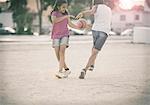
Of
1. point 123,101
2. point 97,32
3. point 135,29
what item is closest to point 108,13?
point 97,32

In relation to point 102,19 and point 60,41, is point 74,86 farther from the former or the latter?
point 102,19

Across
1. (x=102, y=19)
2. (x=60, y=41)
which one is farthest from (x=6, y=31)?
(x=102, y=19)

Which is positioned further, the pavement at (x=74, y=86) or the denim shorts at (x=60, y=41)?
the denim shorts at (x=60, y=41)

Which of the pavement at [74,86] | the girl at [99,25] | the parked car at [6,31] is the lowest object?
the parked car at [6,31]

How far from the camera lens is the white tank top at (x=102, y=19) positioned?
1084 centimetres

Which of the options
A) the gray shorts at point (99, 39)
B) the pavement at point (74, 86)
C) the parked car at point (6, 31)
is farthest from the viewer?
the parked car at point (6, 31)

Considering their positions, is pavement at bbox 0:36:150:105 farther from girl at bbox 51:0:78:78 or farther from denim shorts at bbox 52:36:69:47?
denim shorts at bbox 52:36:69:47

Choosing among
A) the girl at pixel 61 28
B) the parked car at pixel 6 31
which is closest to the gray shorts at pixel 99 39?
the girl at pixel 61 28

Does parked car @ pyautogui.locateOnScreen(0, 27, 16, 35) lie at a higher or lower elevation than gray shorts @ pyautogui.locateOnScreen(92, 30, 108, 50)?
lower

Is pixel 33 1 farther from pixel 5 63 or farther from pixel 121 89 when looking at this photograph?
pixel 121 89

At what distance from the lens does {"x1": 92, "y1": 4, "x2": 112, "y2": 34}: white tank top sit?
35.6ft

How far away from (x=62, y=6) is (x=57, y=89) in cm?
251

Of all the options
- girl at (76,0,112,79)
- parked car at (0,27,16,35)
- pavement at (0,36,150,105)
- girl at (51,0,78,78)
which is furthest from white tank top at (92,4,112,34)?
parked car at (0,27,16,35)

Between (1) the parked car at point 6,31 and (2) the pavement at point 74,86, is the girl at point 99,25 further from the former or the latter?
(1) the parked car at point 6,31
